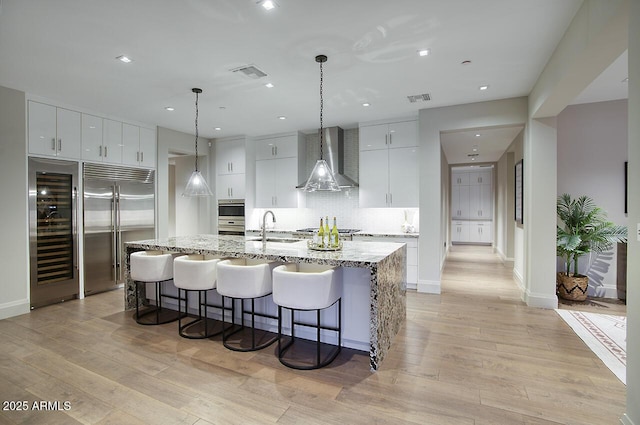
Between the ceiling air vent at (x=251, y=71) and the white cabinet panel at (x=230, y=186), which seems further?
the white cabinet panel at (x=230, y=186)

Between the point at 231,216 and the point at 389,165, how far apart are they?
339 centimetres

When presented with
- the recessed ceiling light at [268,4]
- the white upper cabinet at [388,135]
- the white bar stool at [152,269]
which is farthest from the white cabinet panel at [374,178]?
the recessed ceiling light at [268,4]

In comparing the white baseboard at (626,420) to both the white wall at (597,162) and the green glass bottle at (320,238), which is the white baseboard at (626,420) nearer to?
the green glass bottle at (320,238)

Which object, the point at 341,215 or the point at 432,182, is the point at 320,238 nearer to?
the point at 432,182

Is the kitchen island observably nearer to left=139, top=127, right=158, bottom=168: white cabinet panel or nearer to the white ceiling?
the white ceiling

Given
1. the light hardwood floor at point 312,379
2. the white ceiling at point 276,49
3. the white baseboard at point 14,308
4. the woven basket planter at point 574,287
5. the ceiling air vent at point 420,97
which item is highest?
the ceiling air vent at point 420,97

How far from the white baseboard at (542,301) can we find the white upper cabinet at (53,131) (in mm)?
6547

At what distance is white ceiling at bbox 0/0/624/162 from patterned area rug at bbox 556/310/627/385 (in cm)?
281

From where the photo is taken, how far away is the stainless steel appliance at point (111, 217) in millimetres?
4723

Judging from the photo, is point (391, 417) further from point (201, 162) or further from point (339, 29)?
point (201, 162)

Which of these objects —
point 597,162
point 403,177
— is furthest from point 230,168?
point 597,162

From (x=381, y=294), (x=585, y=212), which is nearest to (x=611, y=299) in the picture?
(x=585, y=212)

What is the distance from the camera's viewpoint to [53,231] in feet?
14.2

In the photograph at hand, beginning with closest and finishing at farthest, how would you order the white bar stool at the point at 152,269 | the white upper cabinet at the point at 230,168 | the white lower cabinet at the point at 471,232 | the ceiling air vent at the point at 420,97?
the white bar stool at the point at 152,269
the ceiling air vent at the point at 420,97
the white upper cabinet at the point at 230,168
the white lower cabinet at the point at 471,232
